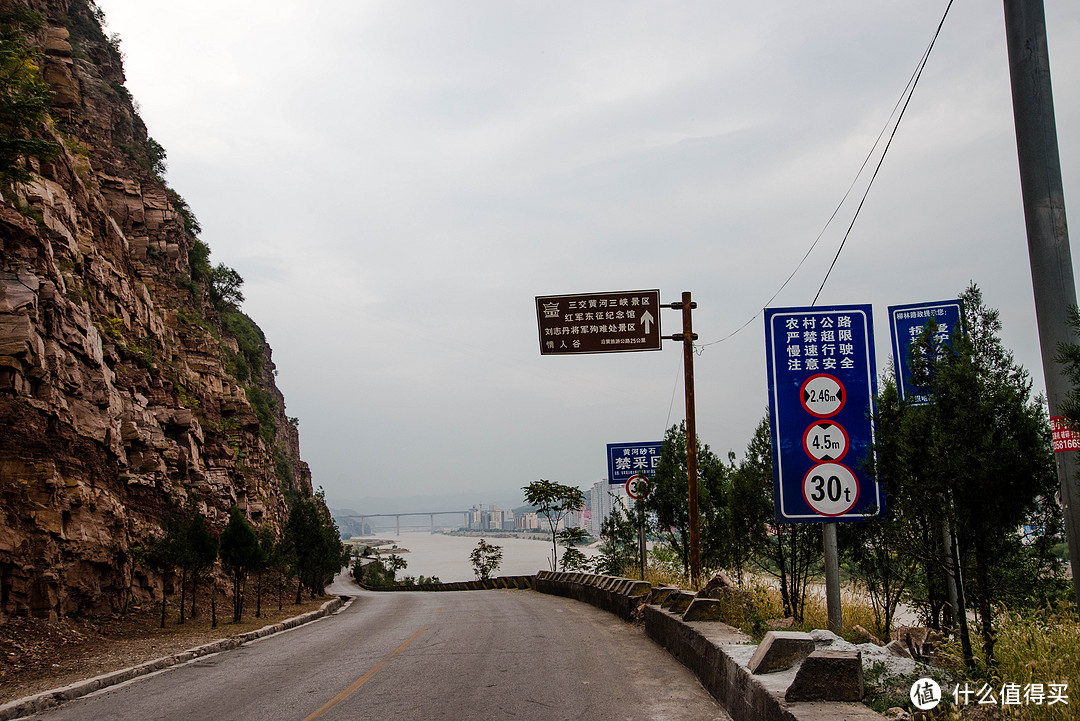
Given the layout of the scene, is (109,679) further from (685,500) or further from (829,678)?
(685,500)

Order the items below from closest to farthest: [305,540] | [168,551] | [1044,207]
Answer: [1044,207]
[168,551]
[305,540]

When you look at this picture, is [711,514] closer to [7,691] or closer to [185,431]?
[7,691]

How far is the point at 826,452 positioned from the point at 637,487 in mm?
13455

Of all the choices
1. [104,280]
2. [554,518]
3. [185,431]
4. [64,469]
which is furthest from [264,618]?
[554,518]

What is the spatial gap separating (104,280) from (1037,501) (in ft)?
81.9

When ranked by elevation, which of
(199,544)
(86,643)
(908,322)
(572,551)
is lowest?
(572,551)

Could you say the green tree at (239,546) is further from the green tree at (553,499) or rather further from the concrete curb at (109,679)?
the green tree at (553,499)

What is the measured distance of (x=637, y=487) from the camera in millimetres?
22672

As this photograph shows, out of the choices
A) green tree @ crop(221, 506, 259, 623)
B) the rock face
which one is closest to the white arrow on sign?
green tree @ crop(221, 506, 259, 623)

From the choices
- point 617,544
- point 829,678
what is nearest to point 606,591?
point 617,544

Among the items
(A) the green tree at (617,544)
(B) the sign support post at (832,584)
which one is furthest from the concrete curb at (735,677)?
(A) the green tree at (617,544)

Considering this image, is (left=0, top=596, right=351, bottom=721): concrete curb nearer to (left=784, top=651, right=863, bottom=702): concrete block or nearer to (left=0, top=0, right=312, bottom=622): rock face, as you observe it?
(left=0, top=0, right=312, bottom=622): rock face

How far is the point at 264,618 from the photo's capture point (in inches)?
835

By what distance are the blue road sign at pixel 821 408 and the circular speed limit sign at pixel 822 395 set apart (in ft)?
0.04
